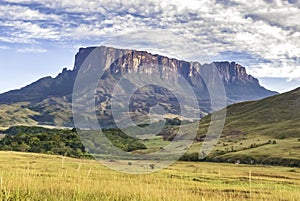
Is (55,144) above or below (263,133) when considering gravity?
below

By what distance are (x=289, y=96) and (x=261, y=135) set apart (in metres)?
48.7

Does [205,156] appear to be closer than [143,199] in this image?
No

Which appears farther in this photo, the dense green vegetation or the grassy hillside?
the dense green vegetation

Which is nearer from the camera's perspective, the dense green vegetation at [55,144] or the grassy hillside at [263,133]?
the grassy hillside at [263,133]

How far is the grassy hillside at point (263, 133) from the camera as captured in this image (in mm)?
75312

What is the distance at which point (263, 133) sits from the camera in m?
109

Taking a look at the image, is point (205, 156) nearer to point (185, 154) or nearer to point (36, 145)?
point (185, 154)

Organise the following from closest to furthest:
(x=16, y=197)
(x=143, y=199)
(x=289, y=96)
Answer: (x=16, y=197)
(x=143, y=199)
(x=289, y=96)

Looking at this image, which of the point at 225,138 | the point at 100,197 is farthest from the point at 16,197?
the point at 225,138

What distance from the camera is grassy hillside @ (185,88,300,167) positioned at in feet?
247

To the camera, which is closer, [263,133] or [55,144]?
[55,144]

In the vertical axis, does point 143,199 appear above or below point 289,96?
below

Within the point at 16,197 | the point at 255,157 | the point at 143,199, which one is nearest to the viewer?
the point at 16,197

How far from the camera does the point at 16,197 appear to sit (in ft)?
36.3
